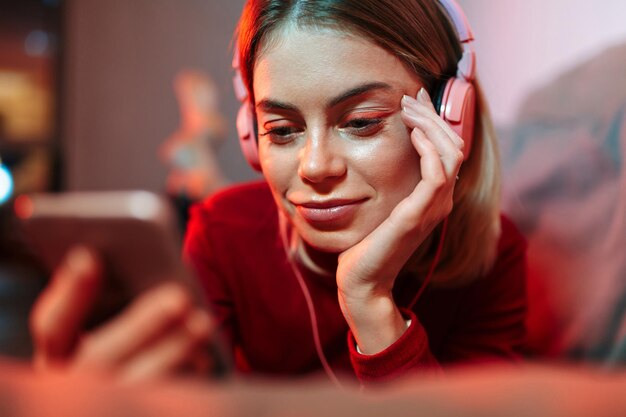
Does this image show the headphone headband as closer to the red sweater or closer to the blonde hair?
the blonde hair

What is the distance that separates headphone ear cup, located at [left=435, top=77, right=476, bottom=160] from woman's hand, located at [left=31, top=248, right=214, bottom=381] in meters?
0.29

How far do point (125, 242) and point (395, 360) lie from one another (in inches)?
10.3

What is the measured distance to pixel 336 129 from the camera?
1.83 ft

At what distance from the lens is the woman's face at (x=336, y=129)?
544 mm

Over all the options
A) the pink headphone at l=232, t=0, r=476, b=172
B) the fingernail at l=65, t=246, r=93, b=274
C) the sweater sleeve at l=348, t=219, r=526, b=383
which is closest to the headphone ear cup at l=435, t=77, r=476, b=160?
the pink headphone at l=232, t=0, r=476, b=172

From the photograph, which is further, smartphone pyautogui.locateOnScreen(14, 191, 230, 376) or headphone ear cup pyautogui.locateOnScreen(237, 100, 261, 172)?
headphone ear cup pyautogui.locateOnScreen(237, 100, 261, 172)

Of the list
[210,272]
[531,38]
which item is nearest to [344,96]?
[210,272]

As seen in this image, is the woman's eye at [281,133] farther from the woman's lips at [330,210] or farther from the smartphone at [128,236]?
the smartphone at [128,236]

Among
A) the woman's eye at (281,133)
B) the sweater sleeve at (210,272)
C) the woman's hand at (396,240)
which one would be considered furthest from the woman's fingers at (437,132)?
the sweater sleeve at (210,272)

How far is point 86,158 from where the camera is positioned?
1.17 meters

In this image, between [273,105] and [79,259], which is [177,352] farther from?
[273,105]

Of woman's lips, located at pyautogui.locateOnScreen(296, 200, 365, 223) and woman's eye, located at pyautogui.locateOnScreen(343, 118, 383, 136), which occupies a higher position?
woman's eye, located at pyautogui.locateOnScreen(343, 118, 383, 136)

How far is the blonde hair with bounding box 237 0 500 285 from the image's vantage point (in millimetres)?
553

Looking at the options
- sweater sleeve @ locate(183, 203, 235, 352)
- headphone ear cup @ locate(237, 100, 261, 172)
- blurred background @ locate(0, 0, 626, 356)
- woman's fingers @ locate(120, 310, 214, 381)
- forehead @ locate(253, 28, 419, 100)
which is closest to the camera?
woman's fingers @ locate(120, 310, 214, 381)
